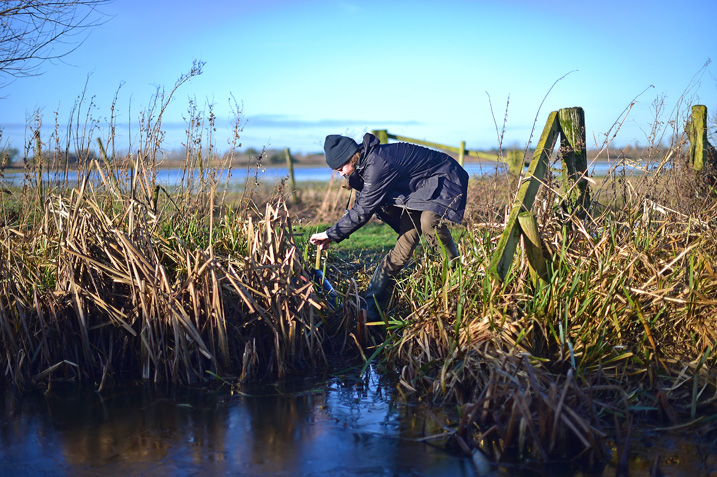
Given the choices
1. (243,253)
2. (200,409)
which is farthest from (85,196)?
(200,409)

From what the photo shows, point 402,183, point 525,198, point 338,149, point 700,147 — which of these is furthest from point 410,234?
point 700,147

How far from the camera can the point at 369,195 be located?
4941 mm

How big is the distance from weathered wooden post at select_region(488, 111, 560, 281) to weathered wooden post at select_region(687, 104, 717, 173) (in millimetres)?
2034

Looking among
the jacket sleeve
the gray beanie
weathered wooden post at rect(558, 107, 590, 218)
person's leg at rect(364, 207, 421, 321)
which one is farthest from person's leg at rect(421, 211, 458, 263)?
weathered wooden post at rect(558, 107, 590, 218)

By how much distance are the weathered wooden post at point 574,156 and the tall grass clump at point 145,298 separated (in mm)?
2071

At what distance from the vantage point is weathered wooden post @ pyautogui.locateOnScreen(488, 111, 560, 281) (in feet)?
12.9

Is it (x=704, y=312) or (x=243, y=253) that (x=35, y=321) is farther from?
(x=704, y=312)

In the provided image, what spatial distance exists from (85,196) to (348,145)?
2.02 m

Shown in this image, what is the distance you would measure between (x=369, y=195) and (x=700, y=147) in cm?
333

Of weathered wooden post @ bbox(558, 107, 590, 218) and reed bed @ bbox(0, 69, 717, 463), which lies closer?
reed bed @ bbox(0, 69, 717, 463)

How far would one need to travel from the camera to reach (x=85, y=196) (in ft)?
15.2

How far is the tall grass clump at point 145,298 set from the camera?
13.9 ft

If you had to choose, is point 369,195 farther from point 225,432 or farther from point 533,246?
point 225,432

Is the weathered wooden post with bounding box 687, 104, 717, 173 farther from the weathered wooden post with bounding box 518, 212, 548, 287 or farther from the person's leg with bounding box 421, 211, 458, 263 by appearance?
the weathered wooden post with bounding box 518, 212, 548, 287
